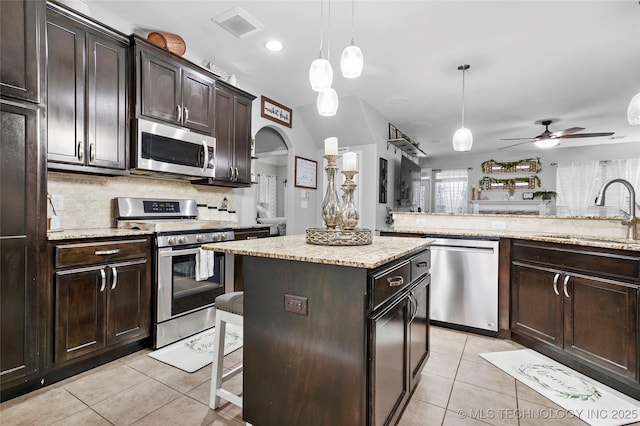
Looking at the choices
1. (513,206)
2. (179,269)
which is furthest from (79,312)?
(513,206)

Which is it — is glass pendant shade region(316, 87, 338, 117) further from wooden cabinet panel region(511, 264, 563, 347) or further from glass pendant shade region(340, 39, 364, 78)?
wooden cabinet panel region(511, 264, 563, 347)

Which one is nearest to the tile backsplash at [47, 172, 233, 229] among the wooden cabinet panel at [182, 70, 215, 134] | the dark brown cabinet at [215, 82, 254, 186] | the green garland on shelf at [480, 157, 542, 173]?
the dark brown cabinet at [215, 82, 254, 186]

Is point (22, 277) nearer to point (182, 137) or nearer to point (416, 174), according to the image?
point (182, 137)

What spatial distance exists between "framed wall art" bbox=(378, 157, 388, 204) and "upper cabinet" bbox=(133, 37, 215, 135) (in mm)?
3085

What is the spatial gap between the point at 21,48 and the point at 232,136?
1.84 m

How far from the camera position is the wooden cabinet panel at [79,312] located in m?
1.92

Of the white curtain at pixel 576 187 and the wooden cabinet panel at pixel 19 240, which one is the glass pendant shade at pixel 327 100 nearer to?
the wooden cabinet panel at pixel 19 240

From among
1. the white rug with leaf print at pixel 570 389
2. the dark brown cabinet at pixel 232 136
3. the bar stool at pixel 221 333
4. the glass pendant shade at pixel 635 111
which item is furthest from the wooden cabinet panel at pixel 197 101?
the glass pendant shade at pixel 635 111

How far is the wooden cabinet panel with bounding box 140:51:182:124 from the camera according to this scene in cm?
256

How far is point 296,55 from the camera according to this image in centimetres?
330

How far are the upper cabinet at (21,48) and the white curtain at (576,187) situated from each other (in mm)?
9454

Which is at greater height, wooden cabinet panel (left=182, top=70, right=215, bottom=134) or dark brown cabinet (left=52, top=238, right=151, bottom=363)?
wooden cabinet panel (left=182, top=70, right=215, bottom=134)

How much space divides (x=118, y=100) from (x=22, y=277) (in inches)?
55.1

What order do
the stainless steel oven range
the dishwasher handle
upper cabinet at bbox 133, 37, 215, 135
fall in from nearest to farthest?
the stainless steel oven range
upper cabinet at bbox 133, 37, 215, 135
the dishwasher handle
